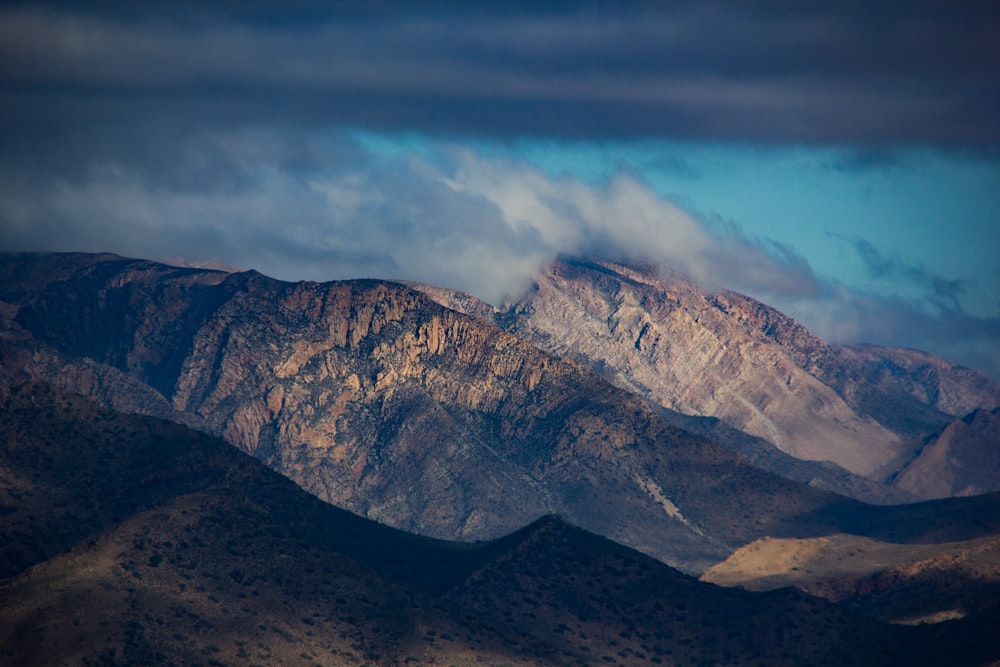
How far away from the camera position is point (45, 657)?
655 ft
